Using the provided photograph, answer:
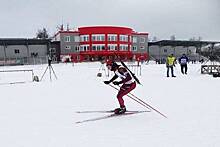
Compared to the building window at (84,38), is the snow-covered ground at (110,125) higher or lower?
lower

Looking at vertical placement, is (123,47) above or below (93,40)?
below

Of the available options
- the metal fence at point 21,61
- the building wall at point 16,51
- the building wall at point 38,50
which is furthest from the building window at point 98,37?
the building wall at point 16,51

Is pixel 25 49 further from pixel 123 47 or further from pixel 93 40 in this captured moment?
pixel 123 47

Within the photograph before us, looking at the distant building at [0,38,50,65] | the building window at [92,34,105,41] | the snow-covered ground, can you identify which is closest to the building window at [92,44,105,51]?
the building window at [92,34,105,41]

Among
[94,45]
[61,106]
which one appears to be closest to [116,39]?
[94,45]

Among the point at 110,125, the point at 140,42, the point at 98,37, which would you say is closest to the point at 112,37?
the point at 98,37

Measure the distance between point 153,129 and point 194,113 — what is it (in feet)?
6.10

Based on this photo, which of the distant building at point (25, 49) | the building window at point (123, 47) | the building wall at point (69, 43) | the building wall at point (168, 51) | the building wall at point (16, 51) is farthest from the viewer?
the building wall at point (168, 51)

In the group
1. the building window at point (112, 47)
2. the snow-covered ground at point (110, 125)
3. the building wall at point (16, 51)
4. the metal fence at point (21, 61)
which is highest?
the building window at point (112, 47)

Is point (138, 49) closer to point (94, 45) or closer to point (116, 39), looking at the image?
point (116, 39)

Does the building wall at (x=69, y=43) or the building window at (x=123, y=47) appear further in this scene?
the building window at (x=123, y=47)

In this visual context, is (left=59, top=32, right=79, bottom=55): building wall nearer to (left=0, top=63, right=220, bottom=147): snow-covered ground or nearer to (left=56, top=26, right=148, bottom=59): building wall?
(left=56, top=26, right=148, bottom=59): building wall

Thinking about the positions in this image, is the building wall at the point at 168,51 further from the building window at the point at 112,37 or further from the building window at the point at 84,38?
the building window at the point at 84,38

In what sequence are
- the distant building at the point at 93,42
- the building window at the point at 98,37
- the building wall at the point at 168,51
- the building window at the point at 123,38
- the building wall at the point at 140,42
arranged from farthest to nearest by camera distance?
1. the building wall at the point at 168,51
2. the building wall at the point at 140,42
3. the building window at the point at 123,38
4. the building window at the point at 98,37
5. the distant building at the point at 93,42
